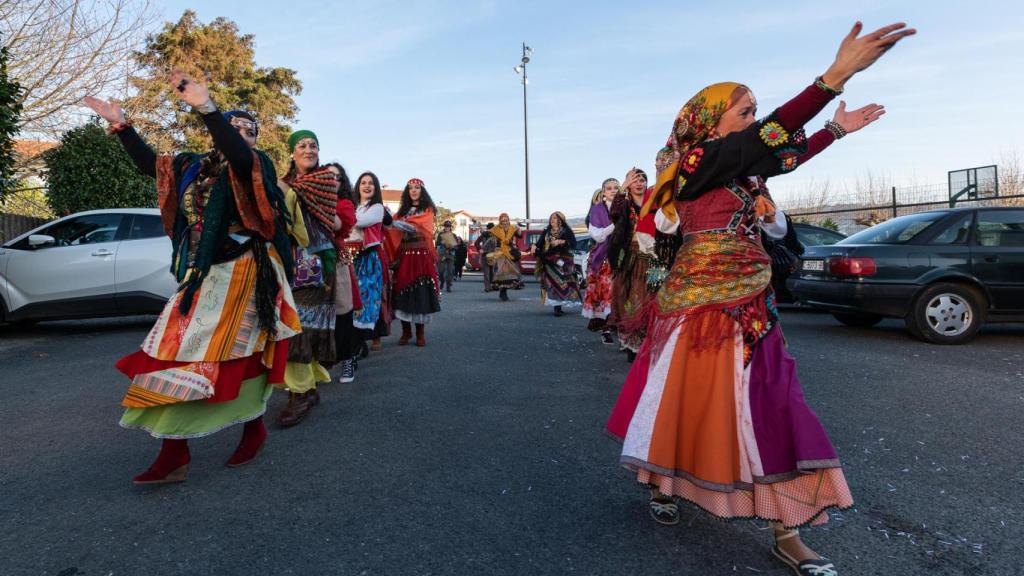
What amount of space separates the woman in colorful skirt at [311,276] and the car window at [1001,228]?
7.27m

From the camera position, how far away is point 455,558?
2348 mm

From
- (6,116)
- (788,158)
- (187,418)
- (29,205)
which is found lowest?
(187,418)

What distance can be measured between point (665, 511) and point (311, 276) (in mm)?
2937

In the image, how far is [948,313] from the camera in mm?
7215

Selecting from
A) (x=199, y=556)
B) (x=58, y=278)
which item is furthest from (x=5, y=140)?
(x=199, y=556)

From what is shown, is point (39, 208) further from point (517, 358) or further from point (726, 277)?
point (726, 277)

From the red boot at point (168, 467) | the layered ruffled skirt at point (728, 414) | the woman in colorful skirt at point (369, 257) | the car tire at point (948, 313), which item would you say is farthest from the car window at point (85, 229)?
the car tire at point (948, 313)

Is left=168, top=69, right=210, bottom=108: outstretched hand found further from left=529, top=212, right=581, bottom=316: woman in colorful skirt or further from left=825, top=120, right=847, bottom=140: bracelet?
left=529, top=212, right=581, bottom=316: woman in colorful skirt

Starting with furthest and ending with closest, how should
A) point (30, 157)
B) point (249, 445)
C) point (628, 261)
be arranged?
point (30, 157) → point (628, 261) → point (249, 445)

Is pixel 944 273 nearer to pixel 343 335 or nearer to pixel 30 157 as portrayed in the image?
pixel 343 335

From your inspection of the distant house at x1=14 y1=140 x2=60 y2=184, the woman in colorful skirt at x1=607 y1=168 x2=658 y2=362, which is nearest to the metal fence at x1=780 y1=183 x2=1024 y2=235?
the woman in colorful skirt at x1=607 y1=168 x2=658 y2=362

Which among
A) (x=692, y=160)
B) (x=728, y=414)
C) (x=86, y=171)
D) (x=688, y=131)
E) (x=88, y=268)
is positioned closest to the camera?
(x=728, y=414)

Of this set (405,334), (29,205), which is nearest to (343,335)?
(405,334)

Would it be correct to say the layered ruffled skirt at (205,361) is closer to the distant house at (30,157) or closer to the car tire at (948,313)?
the car tire at (948,313)
